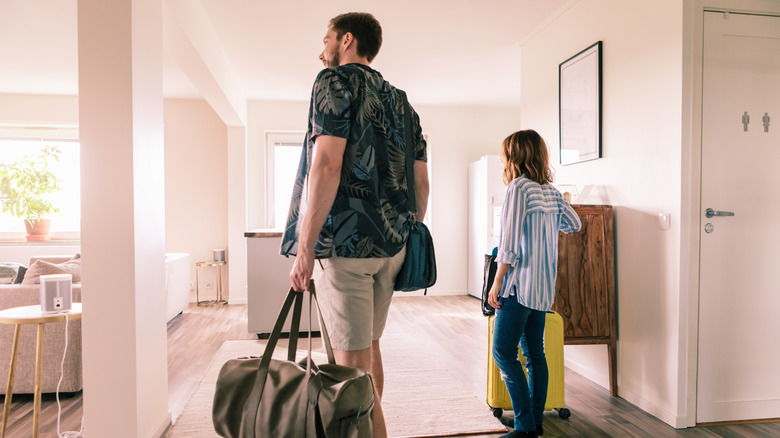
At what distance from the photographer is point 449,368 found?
124 inches

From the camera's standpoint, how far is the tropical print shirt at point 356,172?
1.12 meters

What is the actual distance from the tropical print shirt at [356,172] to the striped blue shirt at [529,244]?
793 mm

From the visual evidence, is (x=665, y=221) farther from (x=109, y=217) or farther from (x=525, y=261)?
(x=109, y=217)

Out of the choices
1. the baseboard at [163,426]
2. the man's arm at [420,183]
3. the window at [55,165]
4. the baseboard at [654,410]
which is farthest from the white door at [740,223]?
Result: the window at [55,165]

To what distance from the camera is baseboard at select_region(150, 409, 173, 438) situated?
207 cm

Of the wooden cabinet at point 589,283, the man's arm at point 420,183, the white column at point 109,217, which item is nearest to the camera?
the man's arm at point 420,183

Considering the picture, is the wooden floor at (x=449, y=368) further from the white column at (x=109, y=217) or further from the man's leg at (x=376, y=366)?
the man's leg at (x=376, y=366)

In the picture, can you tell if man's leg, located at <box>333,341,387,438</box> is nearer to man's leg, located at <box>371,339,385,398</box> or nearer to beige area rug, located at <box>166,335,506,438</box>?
man's leg, located at <box>371,339,385,398</box>

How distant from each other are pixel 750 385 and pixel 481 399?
1.31 meters

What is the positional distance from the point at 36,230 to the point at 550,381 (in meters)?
5.99

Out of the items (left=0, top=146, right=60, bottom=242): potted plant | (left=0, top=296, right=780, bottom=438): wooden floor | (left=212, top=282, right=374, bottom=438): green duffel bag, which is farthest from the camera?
(left=0, top=146, right=60, bottom=242): potted plant

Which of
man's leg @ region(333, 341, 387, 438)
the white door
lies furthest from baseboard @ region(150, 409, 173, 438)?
the white door

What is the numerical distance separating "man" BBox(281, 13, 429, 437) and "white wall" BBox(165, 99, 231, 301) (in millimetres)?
5139

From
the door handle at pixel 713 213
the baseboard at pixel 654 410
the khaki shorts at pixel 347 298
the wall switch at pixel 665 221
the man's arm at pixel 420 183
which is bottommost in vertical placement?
the baseboard at pixel 654 410
